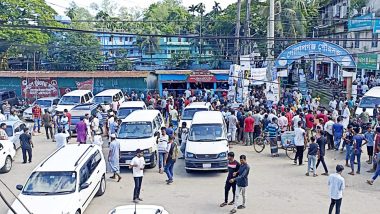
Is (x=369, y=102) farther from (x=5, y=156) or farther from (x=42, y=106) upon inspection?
(x=42, y=106)

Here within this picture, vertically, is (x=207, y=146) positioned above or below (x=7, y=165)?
above

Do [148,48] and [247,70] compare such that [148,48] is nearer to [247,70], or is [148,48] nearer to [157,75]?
[157,75]

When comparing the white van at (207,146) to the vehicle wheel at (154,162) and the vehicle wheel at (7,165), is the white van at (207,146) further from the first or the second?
the vehicle wheel at (7,165)

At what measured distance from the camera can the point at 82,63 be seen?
48438mm

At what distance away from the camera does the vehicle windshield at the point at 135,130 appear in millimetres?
17447

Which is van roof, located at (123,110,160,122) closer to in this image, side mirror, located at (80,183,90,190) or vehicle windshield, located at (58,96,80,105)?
side mirror, located at (80,183,90,190)

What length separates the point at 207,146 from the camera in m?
16.1

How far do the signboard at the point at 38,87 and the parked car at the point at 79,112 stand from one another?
1104 cm

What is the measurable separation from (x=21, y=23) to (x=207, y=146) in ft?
104

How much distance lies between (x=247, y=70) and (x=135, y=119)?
33.5 feet

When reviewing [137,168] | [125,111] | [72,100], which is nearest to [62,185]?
[137,168]

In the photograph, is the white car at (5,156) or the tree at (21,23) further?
the tree at (21,23)

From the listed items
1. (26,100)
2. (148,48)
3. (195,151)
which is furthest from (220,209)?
(148,48)

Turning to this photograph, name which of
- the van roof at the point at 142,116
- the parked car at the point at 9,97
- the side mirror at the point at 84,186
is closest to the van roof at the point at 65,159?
the side mirror at the point at 84,186
